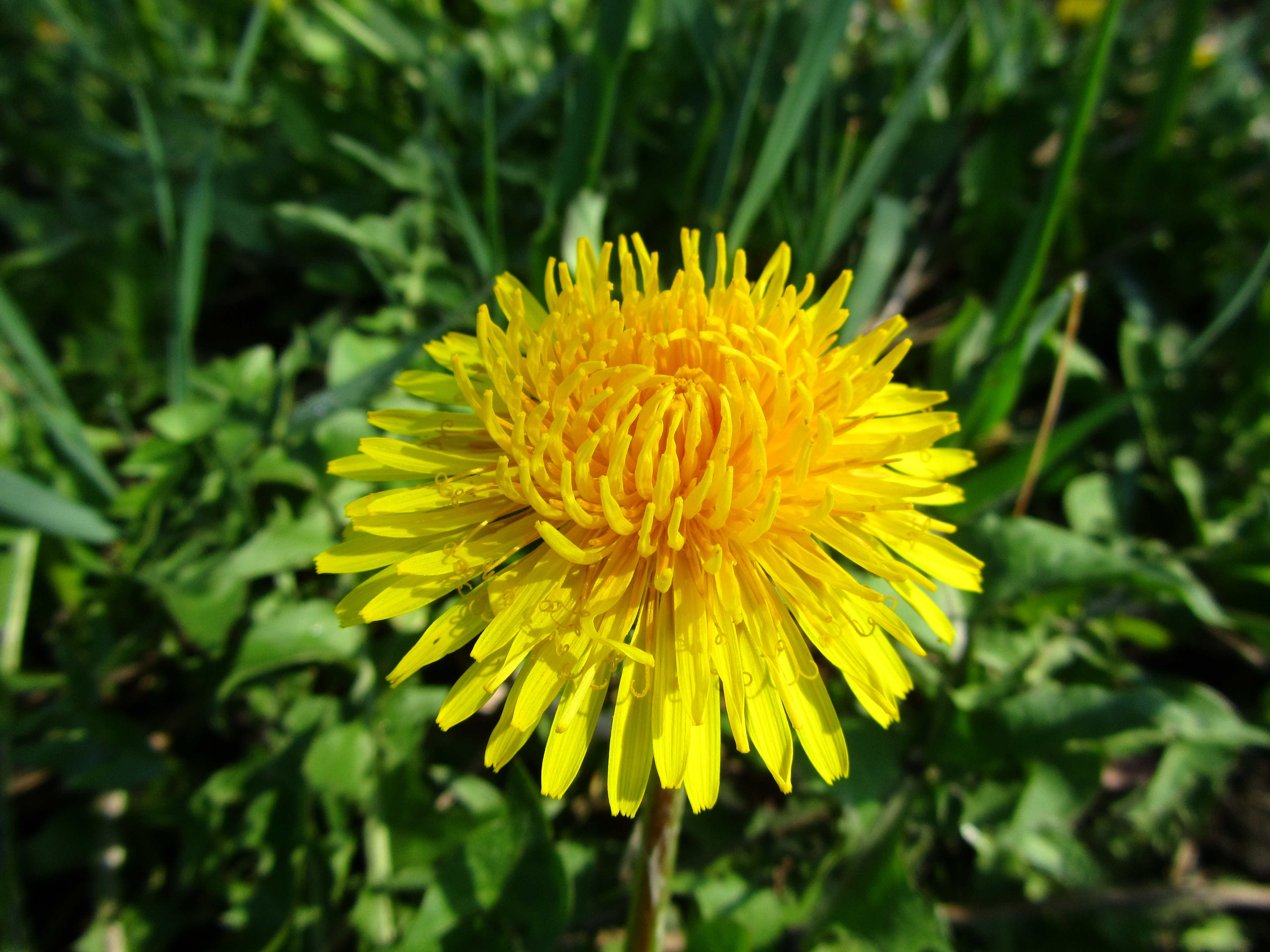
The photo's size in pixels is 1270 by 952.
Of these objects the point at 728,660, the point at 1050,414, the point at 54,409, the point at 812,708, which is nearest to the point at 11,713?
the point at 54,409

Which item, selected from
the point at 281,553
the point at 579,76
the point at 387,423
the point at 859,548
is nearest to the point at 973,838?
A: the point at 859,548

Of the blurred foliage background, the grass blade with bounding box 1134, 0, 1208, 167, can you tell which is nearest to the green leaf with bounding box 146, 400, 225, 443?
the blurred foliage background

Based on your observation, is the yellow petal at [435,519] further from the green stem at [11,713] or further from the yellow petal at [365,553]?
the green stem at [11,713]

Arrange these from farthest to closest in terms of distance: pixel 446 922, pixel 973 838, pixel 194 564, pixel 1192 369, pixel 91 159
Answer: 1. pixel 91 159
2. pixel 1192 369
3. pixel 194 564
4. pixel 973 838
5. pixel 446 922

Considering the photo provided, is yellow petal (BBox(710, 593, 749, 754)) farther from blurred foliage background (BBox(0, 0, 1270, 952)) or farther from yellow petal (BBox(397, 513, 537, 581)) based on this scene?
blurred foliage background (BBox(0, 0, 1270, 952))

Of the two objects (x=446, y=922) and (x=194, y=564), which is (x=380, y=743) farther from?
(x=194, y=564)

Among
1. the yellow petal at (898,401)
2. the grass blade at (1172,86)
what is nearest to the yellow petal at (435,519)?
the yellow petal at (898,401)

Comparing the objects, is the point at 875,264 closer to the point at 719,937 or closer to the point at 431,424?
the point at 431,424
